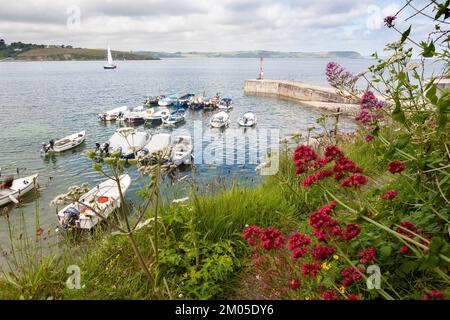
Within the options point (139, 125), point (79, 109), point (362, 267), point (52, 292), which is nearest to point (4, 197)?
point (52, 292)

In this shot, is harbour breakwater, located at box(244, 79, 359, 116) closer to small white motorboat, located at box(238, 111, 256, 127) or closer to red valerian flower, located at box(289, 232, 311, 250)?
small white motorboat, located at box(238, 111, 256, 127)

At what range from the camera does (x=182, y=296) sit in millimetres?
2871

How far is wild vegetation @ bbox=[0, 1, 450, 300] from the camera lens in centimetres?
207

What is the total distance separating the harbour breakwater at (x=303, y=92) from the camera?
2012 inches

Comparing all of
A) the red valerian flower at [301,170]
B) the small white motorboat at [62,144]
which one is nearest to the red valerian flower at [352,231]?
the red valerian flower at [301,170]

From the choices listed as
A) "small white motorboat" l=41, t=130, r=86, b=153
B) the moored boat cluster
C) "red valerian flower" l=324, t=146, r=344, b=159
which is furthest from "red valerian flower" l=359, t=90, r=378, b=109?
"small white motorboat" l=41, t=130, r=86, b=153

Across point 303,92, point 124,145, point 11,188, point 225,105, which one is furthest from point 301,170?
point 303,92

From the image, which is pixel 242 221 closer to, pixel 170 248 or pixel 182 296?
pixel 170 248

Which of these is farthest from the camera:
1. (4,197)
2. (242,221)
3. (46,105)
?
(46,105)

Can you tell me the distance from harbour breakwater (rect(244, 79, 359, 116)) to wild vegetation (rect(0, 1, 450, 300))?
43774 mm

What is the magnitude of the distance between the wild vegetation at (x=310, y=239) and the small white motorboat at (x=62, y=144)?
2703 centimetres

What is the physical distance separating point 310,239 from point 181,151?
911 inches

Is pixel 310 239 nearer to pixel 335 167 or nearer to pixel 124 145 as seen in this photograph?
pixel 335 167

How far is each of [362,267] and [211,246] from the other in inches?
69.0
